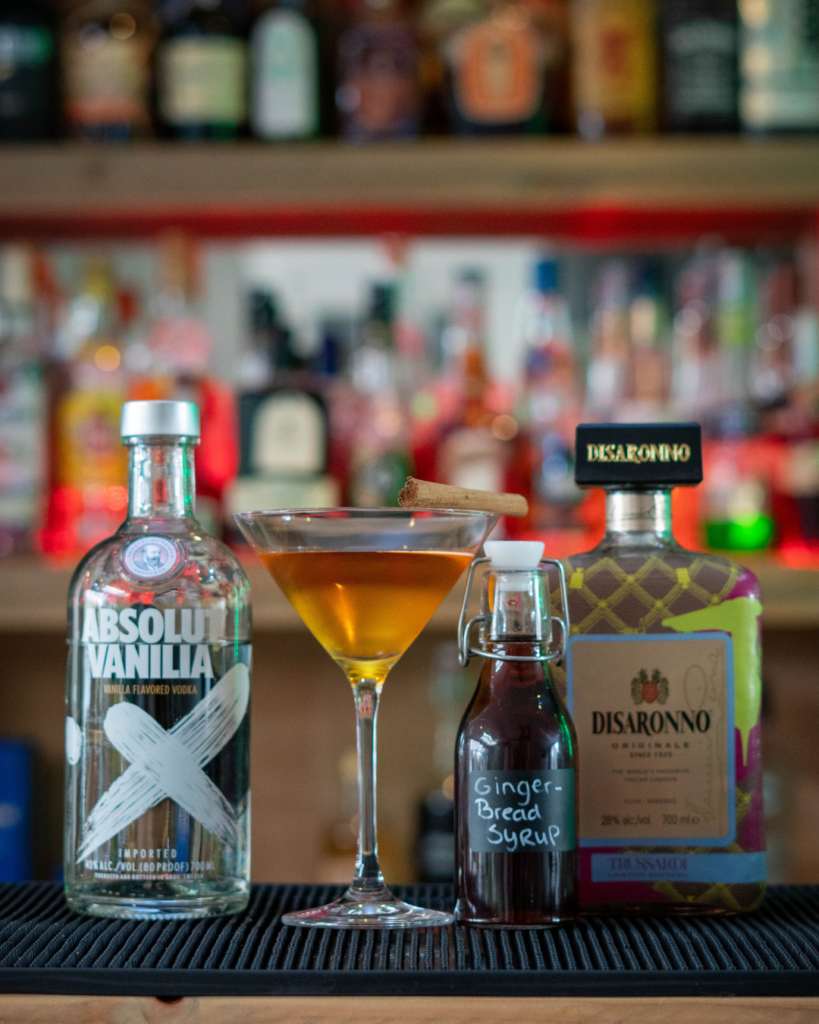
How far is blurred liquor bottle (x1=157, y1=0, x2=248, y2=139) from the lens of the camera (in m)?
1.43

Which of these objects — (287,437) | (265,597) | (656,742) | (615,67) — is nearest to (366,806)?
(656,742)

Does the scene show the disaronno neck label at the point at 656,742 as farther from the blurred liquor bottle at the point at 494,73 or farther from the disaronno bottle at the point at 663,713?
the blurred liquor bottle at the point at 494,73

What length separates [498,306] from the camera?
1.72 meters

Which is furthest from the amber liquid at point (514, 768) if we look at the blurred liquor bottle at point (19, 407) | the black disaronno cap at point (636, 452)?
the blurred liquor bottle at point (19, 407)

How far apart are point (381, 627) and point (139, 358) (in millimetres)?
1041

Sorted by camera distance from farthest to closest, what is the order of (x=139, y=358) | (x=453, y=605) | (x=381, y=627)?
(x=139, y=358), (x=453, y=605), (x=381, y=627)

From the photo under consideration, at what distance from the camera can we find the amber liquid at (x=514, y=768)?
0.60 metres

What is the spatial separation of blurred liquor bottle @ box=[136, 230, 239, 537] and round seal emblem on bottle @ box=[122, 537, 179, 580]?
0.81 metres

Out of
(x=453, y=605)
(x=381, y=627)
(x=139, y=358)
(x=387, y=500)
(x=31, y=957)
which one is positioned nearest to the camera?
(x=31, y=957)

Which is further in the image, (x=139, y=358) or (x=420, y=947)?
(x=139, y=358)

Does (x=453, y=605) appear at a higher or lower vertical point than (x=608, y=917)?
higher

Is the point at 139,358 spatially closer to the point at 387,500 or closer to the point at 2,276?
the point at 2,276

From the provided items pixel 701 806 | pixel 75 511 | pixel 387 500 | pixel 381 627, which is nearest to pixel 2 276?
pixel 75 511

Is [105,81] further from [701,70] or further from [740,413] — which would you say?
[740,413]
